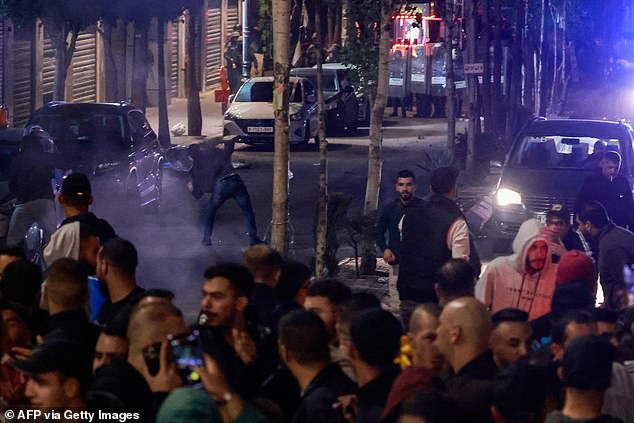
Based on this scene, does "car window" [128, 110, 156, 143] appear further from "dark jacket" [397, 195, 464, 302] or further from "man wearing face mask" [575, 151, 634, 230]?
"dark jacket" [397, 195, 464, 302]

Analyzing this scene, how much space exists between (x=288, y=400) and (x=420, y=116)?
36.3 m

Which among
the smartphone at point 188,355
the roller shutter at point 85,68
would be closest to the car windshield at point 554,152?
the smartphone at point 188,355

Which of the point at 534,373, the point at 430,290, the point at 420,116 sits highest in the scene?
the point at 534,373

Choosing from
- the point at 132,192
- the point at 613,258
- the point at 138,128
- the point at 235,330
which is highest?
the point at 235,330

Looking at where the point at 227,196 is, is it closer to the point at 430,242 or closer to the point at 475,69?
the point at 475,69

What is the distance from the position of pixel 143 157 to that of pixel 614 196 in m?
8.07

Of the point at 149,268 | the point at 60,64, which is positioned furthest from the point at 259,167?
the point at 149,268

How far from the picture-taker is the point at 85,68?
37.4 meters

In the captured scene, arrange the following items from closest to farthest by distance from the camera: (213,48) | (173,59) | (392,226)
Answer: (392,226) < (173,59) < (213,48)

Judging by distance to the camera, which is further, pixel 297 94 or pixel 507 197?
pixel 297 94

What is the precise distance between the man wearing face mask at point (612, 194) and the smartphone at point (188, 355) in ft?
26.2

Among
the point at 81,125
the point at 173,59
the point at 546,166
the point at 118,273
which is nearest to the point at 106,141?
the point at 81,125

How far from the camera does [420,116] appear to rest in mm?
42000

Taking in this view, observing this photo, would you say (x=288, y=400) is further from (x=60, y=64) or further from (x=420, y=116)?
(x=420, y=116)
